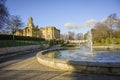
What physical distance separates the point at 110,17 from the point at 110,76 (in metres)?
49.0

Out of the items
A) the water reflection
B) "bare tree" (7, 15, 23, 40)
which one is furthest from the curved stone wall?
"bare tree" (7, 15, 23, 40)

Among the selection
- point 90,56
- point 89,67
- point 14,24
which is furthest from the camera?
point 14,24

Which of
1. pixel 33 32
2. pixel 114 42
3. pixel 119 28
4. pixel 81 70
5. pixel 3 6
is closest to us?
pixel 81 70

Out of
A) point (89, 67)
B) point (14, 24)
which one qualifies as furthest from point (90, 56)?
point (14, 24)

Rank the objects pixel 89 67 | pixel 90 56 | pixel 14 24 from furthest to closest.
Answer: pixel 14 24 → pixel 90 56 → pixel 89 67

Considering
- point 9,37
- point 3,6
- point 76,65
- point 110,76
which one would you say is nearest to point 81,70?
point 76,65

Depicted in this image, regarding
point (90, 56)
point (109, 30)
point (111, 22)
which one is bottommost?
point (90, 56)

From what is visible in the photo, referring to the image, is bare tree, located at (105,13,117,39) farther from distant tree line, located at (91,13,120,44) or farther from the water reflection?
the water reflection

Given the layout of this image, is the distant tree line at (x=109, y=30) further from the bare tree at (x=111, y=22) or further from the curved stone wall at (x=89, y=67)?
the curved stone wall at (x=89, y=67)

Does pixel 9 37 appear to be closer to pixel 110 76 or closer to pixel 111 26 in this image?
pixel 110 76

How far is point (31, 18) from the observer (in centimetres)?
7200

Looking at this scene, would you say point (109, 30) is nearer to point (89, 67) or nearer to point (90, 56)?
point (90, 56)

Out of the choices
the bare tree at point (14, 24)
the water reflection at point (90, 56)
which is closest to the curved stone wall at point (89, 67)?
the water reflection at point (90, 56)

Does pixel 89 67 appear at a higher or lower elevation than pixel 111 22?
lower
